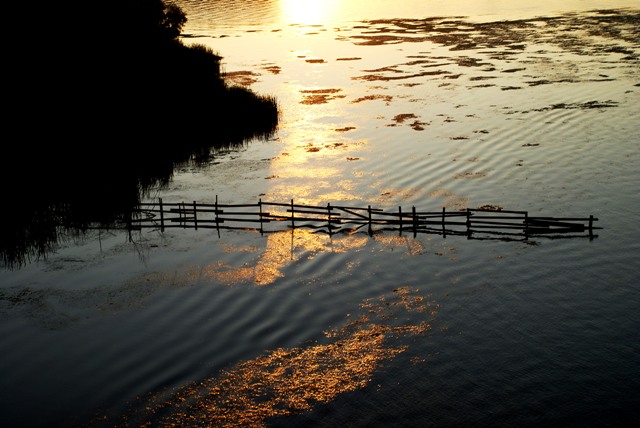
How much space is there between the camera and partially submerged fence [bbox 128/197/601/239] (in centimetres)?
3503

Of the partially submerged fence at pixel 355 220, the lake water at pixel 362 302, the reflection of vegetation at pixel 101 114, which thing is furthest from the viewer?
the reflection of vegetation at pixel 101 114

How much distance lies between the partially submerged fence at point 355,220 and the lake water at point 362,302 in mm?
969

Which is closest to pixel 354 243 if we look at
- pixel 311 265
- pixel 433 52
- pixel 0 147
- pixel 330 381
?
pixel 311 265

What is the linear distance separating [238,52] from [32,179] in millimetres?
68319

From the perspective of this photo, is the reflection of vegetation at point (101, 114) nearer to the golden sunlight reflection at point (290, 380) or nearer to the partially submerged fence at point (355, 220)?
the partially submerged fence at point (355, 220)

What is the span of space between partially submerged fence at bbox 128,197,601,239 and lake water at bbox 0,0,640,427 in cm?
97

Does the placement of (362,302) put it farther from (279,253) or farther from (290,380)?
(279,253)

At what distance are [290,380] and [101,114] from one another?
138 feet

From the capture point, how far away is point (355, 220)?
37.4 metres

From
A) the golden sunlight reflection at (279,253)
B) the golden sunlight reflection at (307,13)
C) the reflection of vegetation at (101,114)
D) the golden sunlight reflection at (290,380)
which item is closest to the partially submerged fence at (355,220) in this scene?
the golden sunlight reflection at (279,253)

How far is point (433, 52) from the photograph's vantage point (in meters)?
102

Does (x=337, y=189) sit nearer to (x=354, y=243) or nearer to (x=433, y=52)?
(x=354, y=243)

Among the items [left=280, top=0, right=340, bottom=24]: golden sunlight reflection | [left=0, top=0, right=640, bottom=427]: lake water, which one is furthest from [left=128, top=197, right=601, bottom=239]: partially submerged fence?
[left=280, top=0, right=340, bottom=24]: golden sunlight reflection

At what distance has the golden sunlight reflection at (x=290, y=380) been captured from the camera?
20422 mm
